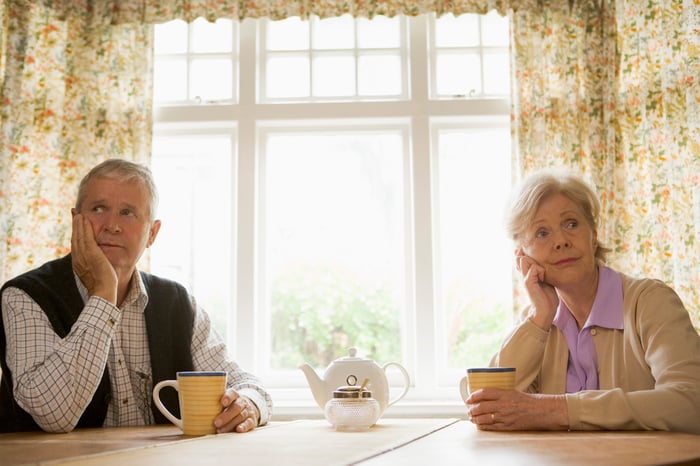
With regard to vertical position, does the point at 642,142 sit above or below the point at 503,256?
above

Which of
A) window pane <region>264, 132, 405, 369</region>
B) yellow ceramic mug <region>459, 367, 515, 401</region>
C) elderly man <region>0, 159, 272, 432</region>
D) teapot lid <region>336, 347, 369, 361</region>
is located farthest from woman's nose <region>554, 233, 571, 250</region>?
window pane <region>264, 132, 405, 369</region>

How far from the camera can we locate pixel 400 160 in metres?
3.52

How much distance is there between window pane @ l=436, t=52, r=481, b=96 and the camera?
3561 millimetres

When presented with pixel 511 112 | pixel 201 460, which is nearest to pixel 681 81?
pixel 511 112

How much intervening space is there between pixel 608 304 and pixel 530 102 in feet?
5.00

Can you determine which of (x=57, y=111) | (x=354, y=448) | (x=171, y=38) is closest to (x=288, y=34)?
(x=171, y=38)

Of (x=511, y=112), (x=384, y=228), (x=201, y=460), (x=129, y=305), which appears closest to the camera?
(x=201, y=460)

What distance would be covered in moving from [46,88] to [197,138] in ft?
2.41

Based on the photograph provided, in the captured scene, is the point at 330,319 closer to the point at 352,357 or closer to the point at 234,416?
the point at 352,357

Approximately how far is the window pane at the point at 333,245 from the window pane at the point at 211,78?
37 centimetres

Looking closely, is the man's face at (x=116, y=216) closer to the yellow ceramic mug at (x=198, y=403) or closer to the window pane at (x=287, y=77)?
the yellow ceramic mug at (x=198, y=403)

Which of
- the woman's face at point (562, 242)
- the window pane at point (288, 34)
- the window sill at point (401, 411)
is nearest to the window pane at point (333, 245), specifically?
the window sill at point (401, 411)

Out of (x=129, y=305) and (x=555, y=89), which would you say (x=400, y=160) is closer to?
(x=555, y=89)

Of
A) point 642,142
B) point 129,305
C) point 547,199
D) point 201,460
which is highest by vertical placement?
point 642,142
